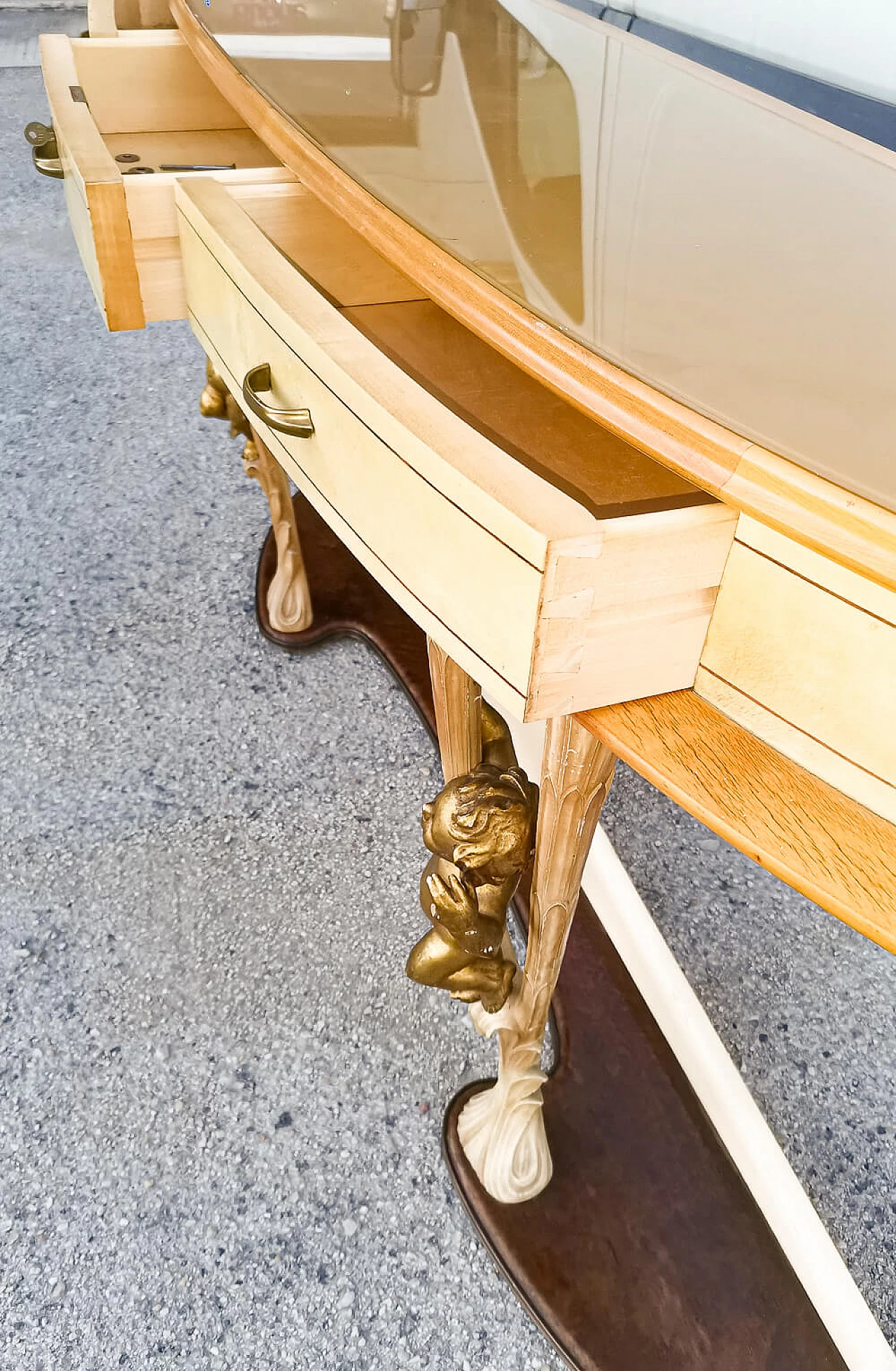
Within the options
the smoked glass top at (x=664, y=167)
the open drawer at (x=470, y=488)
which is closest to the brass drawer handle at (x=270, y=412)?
the open drawer at (x=470, y=488)

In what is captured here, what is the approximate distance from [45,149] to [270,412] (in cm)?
54

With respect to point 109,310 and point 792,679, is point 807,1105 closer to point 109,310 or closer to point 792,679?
point 792,679

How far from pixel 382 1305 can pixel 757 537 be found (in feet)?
2.11

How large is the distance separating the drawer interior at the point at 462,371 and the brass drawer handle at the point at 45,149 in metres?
0.28

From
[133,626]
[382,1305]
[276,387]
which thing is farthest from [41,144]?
[382,1305]

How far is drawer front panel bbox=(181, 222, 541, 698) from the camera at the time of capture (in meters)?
0.38

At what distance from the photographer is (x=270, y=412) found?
519mm

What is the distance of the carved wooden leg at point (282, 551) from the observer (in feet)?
3.90

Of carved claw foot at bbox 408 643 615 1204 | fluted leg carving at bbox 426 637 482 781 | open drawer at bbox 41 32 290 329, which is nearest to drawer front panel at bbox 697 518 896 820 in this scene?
carved claw foot at bbox 408 643 615 1204

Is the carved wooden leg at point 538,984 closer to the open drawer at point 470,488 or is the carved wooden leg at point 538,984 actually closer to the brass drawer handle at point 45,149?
the open drawer at point 470,488

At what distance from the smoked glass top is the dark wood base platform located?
2.09 feet

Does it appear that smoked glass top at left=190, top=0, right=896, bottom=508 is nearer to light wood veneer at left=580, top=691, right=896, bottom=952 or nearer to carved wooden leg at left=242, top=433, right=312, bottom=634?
light wood veneer at left=580, top=691, right=896, bottom=952

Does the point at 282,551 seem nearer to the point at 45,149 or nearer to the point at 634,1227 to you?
the point at 45,149

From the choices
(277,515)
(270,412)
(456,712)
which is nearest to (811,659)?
(270,412)
